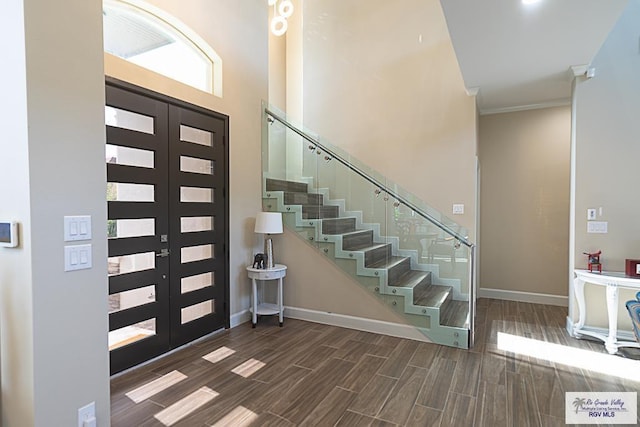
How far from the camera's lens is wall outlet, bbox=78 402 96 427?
5.83ft

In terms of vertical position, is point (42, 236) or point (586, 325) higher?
point (42, 236)

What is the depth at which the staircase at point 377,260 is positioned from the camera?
12.5ft

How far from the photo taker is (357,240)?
14.7ft

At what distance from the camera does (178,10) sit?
3.52 metres

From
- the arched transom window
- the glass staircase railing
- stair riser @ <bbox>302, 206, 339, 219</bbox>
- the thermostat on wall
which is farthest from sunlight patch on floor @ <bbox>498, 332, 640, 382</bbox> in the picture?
the arched transom window

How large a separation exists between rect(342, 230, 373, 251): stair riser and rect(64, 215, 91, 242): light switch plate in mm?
3032

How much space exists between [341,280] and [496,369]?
194cm

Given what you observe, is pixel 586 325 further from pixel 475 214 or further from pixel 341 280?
pixel 341 280

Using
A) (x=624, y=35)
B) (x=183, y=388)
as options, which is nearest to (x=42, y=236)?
(x=183, y=388)

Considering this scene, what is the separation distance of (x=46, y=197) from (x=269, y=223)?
2732 millimetres

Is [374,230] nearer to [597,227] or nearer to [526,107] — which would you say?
[597,227]

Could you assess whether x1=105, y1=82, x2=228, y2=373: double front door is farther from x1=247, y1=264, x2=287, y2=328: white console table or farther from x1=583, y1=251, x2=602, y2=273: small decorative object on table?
x1=583, y1=251, x2=602, y2=273: small decorative object on table

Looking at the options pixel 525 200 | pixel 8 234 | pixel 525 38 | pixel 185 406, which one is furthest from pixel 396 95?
pixel 8 234

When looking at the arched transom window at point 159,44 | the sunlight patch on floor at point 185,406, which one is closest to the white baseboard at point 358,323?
the sunlight patch on floor at point 185,406
